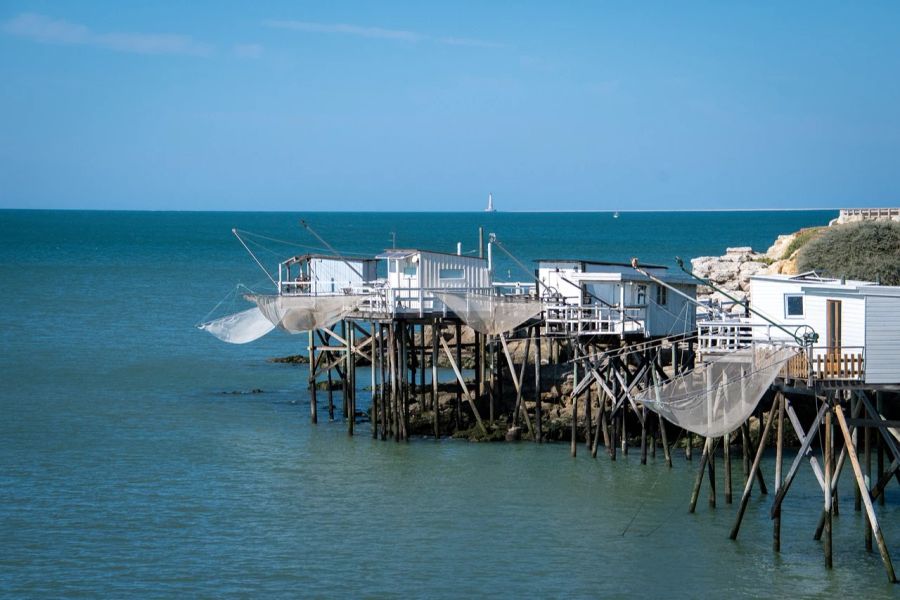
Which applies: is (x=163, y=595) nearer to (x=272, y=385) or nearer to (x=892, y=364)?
(x=892, y=364)

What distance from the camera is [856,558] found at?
24.0m

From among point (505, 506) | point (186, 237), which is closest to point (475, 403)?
point (505, 506)

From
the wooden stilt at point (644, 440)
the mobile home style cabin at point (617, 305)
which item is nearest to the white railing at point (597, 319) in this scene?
the mobile home style cabin at point (617, 305)

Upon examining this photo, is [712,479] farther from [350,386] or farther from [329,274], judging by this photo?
[329,274]

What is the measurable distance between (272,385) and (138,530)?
1945cm

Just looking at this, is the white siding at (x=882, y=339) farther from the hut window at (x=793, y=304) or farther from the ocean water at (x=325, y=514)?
the hut window at (x=793, y=304)

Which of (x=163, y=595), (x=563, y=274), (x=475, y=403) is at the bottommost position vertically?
(x=163, y=595)

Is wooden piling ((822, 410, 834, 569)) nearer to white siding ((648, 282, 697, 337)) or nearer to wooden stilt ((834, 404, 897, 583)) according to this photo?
wooden stilt ((834, 404, 897, 583))

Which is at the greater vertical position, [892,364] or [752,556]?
[892,364]

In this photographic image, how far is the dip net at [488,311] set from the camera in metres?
34.2

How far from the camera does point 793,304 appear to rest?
91.1 feet

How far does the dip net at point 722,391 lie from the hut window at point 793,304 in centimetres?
183

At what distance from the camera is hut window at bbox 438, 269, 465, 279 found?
3673 centimetres

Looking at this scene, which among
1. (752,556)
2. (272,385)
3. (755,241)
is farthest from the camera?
(755,241)
